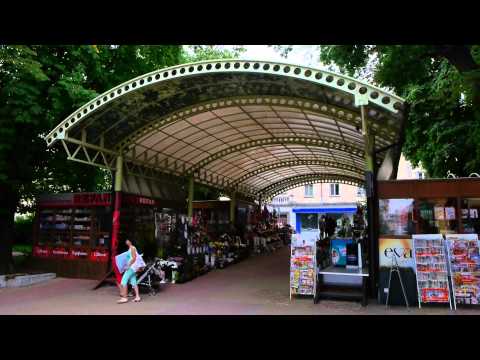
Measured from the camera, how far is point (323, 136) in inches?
641

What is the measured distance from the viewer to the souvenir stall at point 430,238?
9062 mm

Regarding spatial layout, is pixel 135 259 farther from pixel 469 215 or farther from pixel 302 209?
pixel 302 209

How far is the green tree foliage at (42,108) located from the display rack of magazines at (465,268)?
10.9 metres

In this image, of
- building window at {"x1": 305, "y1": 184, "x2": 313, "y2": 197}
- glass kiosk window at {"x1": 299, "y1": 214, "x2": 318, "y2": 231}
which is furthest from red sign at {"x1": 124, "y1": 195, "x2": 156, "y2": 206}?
glass kiosk window at {"x1": 299, "y1": 214, "x2": 318, "y2": 231}

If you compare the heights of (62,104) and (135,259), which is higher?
(62,104)

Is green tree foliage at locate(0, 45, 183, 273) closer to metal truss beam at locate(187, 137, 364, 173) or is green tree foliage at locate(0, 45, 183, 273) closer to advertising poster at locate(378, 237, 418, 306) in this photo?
metal truss beam at locate(187, 137, 364, 173)

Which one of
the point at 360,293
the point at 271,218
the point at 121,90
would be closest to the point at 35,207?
the point at 121,90

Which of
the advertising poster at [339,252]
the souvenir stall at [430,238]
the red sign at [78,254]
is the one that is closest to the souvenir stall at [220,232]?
the red sign at [78,254]

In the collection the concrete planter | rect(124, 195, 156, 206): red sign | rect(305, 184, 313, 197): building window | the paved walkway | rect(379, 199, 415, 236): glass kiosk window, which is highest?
rect(305, 184, 313, 197): building window

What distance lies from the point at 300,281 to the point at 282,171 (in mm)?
16124

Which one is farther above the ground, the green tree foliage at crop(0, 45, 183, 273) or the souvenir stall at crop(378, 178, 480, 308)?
the green tree foliage at crop(0, 45, 183, 273)

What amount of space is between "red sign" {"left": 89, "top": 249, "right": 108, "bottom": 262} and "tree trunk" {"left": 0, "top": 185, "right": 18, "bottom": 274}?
2.96 meters

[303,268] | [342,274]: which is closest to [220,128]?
[303,268]

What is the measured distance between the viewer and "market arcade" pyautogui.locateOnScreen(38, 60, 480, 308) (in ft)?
33.1
